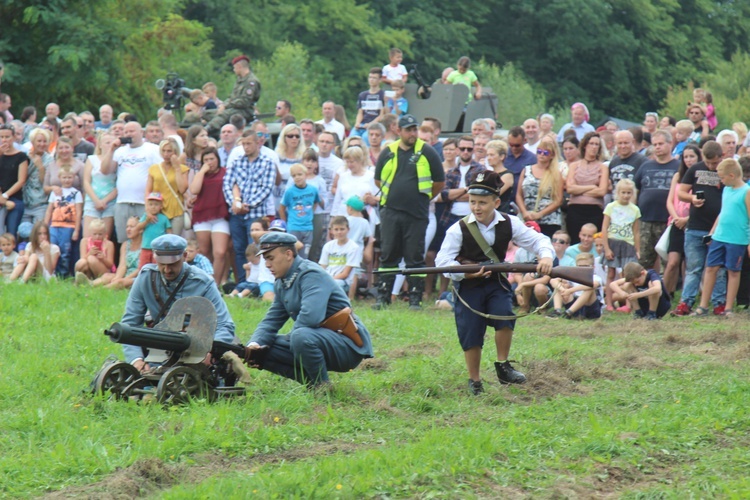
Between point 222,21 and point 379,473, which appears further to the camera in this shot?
point 222,21

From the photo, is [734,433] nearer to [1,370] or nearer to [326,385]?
[326,385]

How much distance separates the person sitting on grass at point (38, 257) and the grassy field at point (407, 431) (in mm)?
4275

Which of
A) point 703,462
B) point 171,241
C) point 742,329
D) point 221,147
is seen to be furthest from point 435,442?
point 221,147

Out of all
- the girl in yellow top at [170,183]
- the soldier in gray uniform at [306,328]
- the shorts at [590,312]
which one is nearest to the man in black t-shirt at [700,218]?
the shorts at [590,312]

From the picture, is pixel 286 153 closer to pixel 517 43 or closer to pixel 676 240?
pixel 676 240

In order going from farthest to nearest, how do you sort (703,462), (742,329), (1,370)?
(742,329) < (1,370) < (703,462)

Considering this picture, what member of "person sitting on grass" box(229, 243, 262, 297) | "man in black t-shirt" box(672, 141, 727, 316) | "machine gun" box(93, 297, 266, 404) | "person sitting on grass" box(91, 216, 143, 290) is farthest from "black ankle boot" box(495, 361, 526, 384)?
"person sitting on grass" box(91, 216, 143, 290)

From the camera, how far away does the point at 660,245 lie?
14922mm

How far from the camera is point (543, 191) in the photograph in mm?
15078

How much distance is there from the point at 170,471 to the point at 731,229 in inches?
343

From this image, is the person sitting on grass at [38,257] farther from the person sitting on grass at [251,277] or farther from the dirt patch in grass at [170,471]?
the dirt patch in grass at [170,471]

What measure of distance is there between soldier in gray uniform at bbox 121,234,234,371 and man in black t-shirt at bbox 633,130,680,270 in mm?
7273

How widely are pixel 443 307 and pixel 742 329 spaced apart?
3.76 metres

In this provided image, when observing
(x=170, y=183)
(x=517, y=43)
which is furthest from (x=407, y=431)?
(x=517, y=43)
